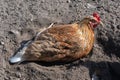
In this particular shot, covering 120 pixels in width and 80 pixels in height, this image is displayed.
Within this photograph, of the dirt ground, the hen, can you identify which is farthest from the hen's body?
the dirt ground

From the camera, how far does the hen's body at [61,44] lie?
4.36 meters

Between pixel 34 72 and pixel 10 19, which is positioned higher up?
pixel 10 19

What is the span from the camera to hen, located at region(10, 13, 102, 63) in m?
4.36

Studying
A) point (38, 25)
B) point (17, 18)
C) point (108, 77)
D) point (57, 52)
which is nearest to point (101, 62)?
point (108, 77)

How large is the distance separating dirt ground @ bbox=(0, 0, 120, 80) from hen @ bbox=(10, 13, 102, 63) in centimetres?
11

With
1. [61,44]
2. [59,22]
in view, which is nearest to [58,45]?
[61,44]

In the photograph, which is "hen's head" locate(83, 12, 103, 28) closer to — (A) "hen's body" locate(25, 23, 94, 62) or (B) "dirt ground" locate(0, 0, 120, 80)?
(A) "hen's body" locate(25, 23, 94, 62)

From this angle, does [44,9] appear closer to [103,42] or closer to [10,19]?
[10,19]

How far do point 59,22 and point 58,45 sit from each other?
2.34 feet

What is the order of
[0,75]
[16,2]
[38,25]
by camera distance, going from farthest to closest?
[16,2]
[38,25]
[0,75]

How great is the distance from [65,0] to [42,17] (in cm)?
58

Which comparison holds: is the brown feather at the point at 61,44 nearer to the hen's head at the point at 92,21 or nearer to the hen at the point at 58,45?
the hen at the point at 58,45

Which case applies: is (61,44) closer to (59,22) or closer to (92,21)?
(92,21)

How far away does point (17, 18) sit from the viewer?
16.6 feet
